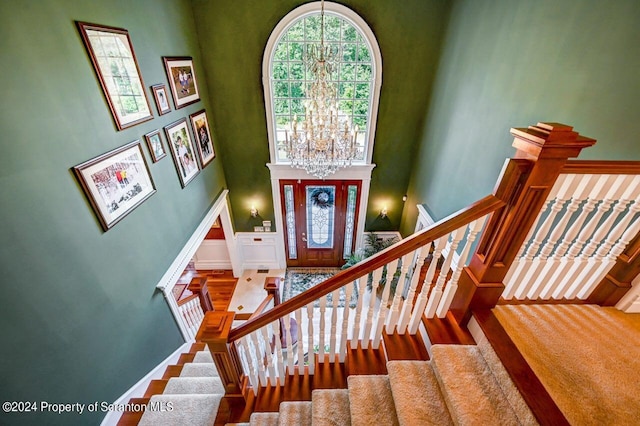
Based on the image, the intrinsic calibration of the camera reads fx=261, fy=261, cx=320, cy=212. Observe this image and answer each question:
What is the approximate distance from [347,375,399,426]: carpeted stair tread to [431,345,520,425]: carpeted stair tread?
0.94 ft

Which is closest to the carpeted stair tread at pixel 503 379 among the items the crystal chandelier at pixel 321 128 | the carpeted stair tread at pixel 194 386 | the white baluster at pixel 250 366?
the white baluster at pixel 250 366

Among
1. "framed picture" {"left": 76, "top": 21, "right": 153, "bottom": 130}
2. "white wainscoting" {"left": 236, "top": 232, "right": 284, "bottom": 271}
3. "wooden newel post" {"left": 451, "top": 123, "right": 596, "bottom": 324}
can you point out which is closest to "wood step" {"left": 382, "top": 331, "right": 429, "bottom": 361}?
"wooden newel post" {"left": 451, "top": 123, "right": 596, "bottom": 324}

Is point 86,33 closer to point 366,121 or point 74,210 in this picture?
point 74,210

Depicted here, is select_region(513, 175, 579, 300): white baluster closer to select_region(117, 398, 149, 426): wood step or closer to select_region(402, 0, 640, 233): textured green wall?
select_region(402, 0, 640, 233): textured green wall

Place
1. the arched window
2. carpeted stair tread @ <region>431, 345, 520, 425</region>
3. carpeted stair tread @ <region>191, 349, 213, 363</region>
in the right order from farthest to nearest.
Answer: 1. the arched window
2. carpeted stair tread @ <region>191, 349, 213, 363</region>
3. carpeted stair tread @ <region>431, 345, 520, 425</region>

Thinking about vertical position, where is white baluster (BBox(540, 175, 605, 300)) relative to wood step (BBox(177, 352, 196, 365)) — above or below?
above

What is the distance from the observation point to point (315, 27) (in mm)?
3814

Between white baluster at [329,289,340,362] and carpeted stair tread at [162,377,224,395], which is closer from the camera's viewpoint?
white baluster at [329,289,340,362]

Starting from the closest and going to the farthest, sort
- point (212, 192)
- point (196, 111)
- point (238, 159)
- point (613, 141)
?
1. point (613, 141)
2. point (196, 111)
3. point (212, 192)
4. point (238, 159)

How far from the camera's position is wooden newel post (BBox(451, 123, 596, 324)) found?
104cm

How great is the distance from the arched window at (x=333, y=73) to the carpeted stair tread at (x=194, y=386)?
3.11m

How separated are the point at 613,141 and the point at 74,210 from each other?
140 inches

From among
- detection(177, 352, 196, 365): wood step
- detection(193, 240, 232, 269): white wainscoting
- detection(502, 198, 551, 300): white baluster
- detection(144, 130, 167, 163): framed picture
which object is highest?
detection(144, 130, 167, 163): framed picture

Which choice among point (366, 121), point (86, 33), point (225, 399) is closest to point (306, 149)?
point (366, 121)
